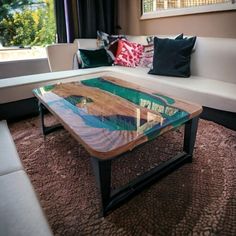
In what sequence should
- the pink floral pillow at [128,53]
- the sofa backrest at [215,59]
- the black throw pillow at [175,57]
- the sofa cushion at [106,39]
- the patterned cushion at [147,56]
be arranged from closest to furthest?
the sofa backrest at [215,59] → the black throw pillow at [175,57] → the patterned cushion at [147,56] → the pink floral pillow at [128,53] → the sofa cushion at [106,39]

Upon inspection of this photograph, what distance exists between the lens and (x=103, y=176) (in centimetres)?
103

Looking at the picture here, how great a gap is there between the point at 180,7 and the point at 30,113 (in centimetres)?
220

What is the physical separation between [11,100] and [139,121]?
1476mm

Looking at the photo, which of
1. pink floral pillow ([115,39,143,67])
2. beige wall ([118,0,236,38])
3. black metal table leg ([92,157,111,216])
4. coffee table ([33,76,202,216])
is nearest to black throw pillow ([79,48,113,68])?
pink floral pillow ([115,39,143,67])

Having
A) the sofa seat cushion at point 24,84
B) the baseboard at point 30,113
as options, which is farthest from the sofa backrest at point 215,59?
the sofa seat cushion at point 24,84

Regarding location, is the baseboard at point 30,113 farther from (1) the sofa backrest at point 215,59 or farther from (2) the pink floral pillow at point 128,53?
(2) the pink floral pillow at point 128,53

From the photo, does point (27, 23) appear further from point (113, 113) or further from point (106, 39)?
point (113, 113)

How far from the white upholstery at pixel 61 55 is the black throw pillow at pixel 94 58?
27 cm

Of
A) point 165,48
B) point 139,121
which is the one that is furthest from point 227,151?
point 165,48

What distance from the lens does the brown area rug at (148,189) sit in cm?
106

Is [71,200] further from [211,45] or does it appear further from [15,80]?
[211,45]

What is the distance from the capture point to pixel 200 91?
183cm

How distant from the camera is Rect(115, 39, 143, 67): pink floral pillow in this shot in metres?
2.78

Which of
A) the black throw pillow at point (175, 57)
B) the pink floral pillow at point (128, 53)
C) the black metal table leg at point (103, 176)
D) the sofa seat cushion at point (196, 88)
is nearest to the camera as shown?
the black metal table leg at point (103, 176)
